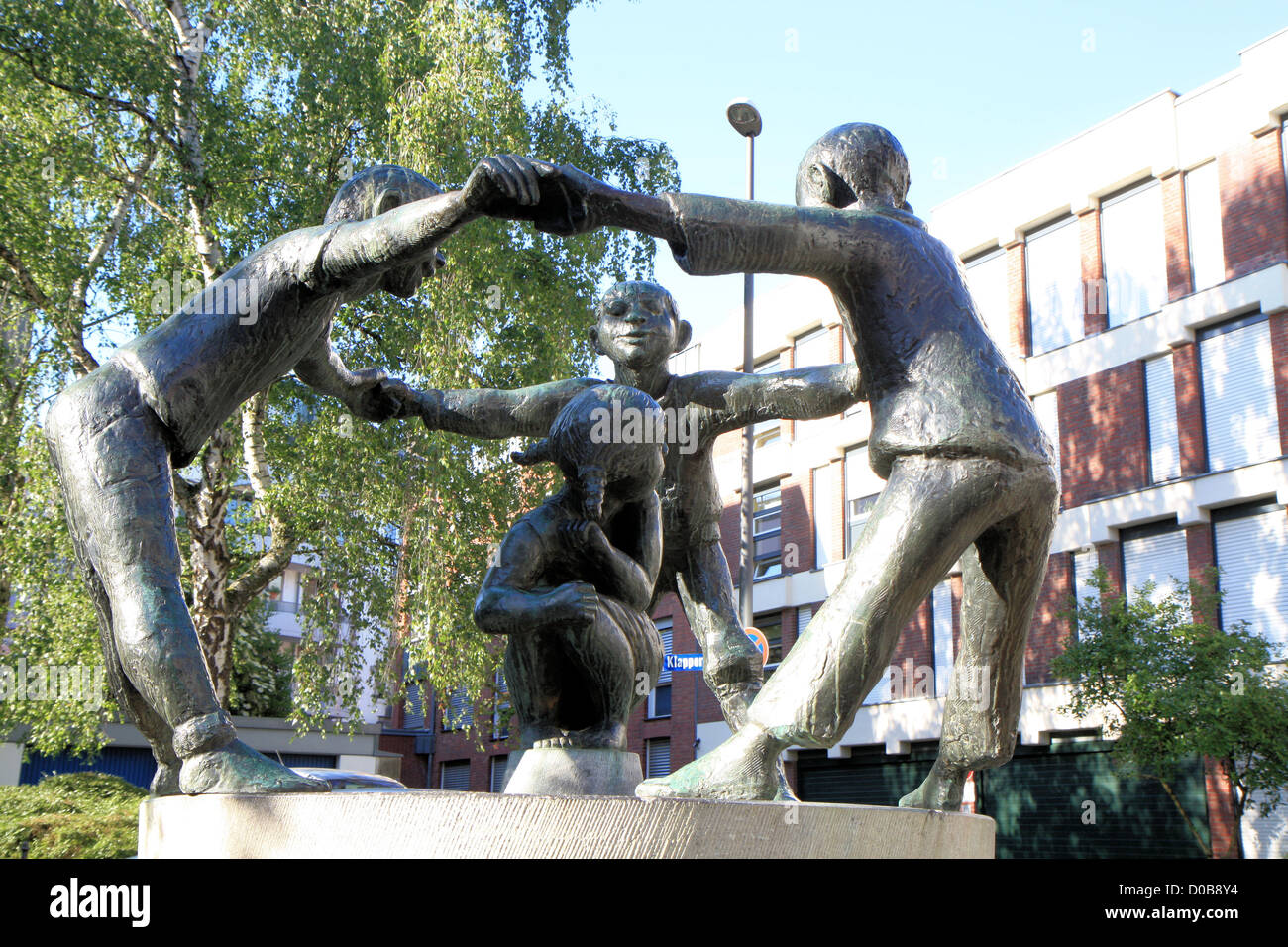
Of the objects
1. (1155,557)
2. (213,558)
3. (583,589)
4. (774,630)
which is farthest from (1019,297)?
(583,589)

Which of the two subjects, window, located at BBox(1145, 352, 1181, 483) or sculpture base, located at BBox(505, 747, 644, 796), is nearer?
sculpture base, located at BBox(505, 747, 644, 796)

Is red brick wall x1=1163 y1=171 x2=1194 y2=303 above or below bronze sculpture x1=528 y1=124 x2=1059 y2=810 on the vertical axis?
above

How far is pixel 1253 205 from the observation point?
1728 cm

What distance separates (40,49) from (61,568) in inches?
219

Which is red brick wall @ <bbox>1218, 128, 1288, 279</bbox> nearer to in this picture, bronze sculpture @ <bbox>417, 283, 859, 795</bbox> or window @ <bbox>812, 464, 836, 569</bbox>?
window @ <bbox>812, 464, 836, 569</bbox>

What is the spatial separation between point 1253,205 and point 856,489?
8.65m

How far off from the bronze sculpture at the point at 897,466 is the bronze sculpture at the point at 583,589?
0.68 meters

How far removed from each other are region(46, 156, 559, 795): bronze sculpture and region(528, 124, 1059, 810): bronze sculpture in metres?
0.41

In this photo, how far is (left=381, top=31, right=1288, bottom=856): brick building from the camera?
663 inches

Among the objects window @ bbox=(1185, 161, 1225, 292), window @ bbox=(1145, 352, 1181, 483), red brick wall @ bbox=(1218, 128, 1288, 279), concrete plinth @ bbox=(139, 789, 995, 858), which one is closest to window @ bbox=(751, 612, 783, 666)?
window @ bbox=(1145, 352, 1181, 483)

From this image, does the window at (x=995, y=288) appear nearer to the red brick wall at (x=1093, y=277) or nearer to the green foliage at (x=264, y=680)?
the red brick wall at (x=1093, y=277)

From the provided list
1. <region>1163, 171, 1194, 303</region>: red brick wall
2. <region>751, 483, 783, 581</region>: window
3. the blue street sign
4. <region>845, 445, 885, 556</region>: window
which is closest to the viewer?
the blue street sign

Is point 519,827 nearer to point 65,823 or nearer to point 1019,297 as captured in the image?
point 65,823
